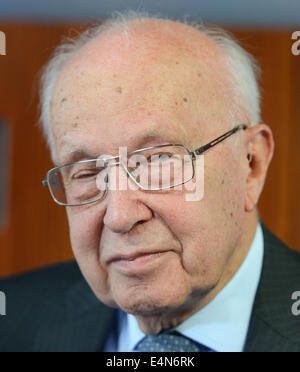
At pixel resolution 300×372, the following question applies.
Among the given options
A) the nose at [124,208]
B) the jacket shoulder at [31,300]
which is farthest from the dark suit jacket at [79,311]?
the nose at [124,208]

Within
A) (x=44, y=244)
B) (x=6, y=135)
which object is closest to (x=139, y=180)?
(x=44, y=244)

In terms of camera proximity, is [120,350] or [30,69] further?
[30,69]

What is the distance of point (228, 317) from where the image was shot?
3.26 ft

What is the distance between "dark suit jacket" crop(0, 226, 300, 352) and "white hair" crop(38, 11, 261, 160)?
31cm

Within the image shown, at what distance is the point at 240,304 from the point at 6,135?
1214 mm

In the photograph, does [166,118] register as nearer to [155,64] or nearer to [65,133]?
[155,64]

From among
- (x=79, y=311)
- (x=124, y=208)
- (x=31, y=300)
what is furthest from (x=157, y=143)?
(x=31, y=300)

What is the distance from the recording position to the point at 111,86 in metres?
0.86

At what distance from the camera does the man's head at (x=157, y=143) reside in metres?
0.85

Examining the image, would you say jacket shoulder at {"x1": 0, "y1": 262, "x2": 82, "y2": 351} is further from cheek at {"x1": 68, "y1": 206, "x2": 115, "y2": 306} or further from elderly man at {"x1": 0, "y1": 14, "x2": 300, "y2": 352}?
cheek at {"x1": 68, "y1": 206, "x2": 115, "y2": 306}

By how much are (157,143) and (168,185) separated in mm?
76

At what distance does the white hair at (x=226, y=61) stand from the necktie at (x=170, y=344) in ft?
1.44

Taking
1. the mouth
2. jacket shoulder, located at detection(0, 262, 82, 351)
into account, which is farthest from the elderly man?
jacket shoulder, located at detection(0, 262, 82, 351)

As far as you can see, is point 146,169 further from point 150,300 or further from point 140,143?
point 150,300
